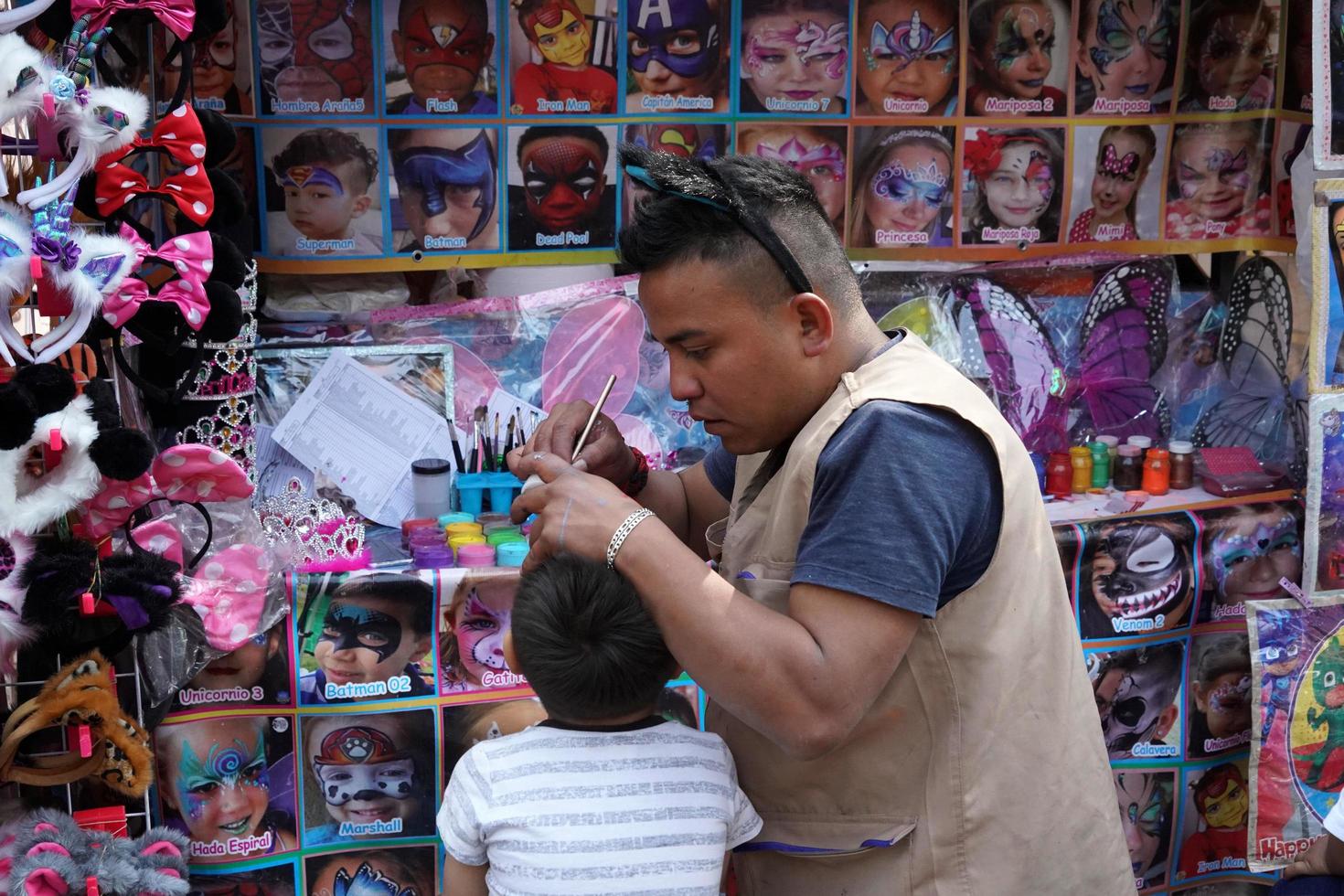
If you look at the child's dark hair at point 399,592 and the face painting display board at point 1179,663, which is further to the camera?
the face painting display board at point 1179,663

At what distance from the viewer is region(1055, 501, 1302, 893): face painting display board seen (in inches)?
119

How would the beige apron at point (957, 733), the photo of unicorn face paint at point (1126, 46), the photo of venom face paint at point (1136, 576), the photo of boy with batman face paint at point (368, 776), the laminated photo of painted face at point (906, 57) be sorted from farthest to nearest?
1. the photo of unicorn face paint at point (1126, 46)
2. the laminated photo of painted face at point (906, 57)
3. the photo of venom face paint at point (1136, 576)
4. the photo of boy with batman face paint at point (368, 776)
5. the beige apron at point (957, 733)

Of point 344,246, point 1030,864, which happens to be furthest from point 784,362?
point 344,246

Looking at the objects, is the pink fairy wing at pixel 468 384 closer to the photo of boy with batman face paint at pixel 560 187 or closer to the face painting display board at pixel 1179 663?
the photo of boy with batman face paint at pixel 560 187

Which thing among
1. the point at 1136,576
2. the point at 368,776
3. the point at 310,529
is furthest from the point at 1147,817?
the point at 310,529

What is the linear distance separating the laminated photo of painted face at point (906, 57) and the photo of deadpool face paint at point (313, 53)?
1167 millimetres

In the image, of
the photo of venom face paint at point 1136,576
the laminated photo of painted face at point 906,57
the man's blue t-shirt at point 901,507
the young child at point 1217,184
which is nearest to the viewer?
the man's blue t-shirt at point 901,507

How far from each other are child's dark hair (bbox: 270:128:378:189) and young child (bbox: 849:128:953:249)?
3.88ft

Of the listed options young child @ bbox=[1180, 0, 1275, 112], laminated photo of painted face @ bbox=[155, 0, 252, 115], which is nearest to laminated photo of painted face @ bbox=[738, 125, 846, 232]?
young child @ bbox=[1180, 0, 1275, 112]

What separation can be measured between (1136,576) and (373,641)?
5.69 feet

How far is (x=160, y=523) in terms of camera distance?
225 centimetres

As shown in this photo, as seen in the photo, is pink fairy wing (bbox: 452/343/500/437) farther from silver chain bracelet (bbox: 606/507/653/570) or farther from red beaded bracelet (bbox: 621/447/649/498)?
silver chain bracelet (bbox: 606/507/653/570)

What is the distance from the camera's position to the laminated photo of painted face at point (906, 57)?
123 inches

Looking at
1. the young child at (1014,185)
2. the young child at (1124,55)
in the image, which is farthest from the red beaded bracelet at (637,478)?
the young child at (1124,55)
